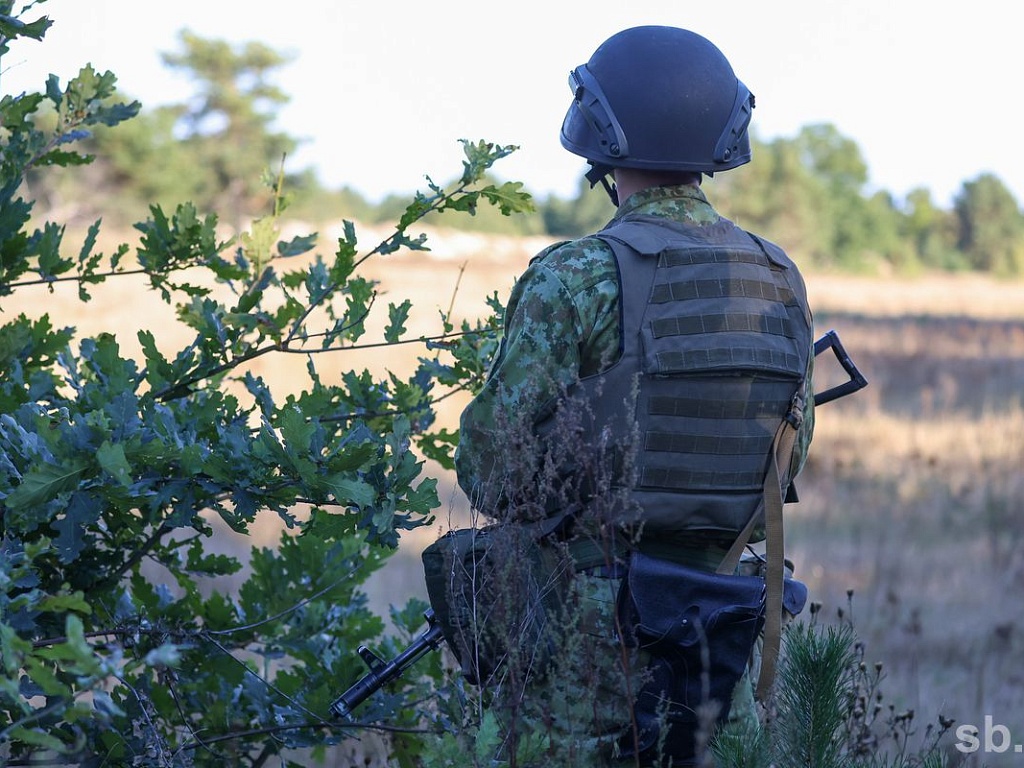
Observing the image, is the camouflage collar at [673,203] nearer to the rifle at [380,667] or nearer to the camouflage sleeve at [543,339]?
the camouflage sleeve at [543,339]

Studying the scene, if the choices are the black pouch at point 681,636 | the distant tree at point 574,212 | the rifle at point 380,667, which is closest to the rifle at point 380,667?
the rifle at point 380,667

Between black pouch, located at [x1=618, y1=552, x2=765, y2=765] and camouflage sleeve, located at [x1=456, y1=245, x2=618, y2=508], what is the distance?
1.15 feet

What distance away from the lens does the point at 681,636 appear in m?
2.28

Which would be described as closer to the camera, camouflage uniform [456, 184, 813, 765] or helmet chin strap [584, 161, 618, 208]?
camouflage uniform [456, 184, 813, 765]

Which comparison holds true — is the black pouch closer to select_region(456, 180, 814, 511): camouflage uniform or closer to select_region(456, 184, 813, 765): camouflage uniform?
select_region(456, 184, 813, 765): camouflage uniform

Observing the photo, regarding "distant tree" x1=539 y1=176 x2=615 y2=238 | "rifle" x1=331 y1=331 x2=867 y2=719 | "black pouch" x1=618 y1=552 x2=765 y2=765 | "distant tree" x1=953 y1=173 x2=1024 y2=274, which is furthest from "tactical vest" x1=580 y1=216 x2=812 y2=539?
"distant tree" x1=953 y1=173 x2=1024 y2=274

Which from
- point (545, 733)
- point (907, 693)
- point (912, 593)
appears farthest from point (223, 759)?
point (912, 593)

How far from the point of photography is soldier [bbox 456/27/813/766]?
2277mm

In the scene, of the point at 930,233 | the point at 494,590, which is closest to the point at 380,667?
the point at 494,590

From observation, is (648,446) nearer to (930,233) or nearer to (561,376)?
(561,376)

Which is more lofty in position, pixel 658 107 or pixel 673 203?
pixel 658 107

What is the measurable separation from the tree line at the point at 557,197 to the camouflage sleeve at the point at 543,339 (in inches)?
23.4

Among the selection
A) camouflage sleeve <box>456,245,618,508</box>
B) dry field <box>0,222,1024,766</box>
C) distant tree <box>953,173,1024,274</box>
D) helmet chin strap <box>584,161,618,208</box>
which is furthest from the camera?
distant tree <box>953,173,1024,274</box>

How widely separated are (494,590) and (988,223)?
9255cm
